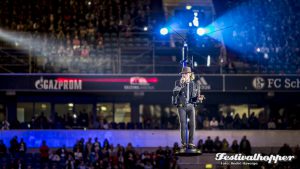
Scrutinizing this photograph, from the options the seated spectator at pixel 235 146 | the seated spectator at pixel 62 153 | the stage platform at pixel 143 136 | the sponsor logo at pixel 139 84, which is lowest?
the seated spectator at pixel 62 153

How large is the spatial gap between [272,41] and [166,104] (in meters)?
5.97

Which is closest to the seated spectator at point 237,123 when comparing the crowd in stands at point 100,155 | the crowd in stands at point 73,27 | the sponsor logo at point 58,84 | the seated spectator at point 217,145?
the crowd in stands at point 100,155

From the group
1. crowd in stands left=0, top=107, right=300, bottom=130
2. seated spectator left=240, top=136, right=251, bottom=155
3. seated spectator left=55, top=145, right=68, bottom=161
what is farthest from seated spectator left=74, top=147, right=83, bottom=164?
seated spectator left=240, top=136, right=251, bottom=155

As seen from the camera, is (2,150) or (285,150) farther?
(2,150)

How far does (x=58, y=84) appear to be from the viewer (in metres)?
32.1

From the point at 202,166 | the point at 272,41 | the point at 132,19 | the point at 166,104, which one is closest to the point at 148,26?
the point at 132,19

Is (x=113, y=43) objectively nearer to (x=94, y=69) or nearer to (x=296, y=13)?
(x=94, y=69)

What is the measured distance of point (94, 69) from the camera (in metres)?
32.4

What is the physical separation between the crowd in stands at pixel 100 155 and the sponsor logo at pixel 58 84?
2.56 m

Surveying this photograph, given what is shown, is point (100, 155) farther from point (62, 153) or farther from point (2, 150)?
point (2, 150)

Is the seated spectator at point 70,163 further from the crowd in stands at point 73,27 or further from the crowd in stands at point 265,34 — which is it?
the crowd in stands at point 265,34

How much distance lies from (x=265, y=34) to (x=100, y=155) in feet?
33.3

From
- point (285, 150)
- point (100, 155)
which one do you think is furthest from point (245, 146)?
point (100, 155)

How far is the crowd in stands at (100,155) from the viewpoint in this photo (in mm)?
29328
